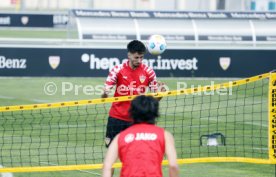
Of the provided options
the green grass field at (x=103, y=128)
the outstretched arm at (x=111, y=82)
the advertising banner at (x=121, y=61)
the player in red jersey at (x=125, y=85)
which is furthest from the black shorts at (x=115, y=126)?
the advertising banner at (x=121, y=61)

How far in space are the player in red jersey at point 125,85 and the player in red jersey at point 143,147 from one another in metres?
5.30

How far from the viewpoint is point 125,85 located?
49.4ft

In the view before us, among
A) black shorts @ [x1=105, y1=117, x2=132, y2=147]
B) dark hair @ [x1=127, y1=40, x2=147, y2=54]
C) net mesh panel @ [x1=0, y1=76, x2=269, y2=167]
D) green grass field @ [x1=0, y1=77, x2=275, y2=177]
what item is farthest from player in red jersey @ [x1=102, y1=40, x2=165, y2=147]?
net mesh panel @ [x1=0, y1=76, x2=269, y2=167]

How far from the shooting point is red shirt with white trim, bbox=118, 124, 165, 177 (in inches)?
366

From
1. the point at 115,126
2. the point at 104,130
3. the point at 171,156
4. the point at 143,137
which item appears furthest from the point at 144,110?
the point at 104,130

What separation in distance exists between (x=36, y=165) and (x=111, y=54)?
39.1ft

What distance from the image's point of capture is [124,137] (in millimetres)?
9438

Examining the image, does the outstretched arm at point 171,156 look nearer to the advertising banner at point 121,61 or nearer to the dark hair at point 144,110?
the dark hair at point 144,110

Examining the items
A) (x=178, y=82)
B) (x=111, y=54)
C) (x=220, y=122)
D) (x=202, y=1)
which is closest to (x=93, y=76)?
(x=111, y=54)

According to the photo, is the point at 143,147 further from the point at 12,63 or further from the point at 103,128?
the point at 12,63

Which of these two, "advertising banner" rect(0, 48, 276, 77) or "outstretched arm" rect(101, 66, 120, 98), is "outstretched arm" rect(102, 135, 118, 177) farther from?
"advertising banner" rect(0, 48, 276, 77)

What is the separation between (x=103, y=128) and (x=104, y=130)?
27 cm

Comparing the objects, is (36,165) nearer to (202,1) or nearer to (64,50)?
(64,50)

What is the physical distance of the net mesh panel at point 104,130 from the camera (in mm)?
17656
